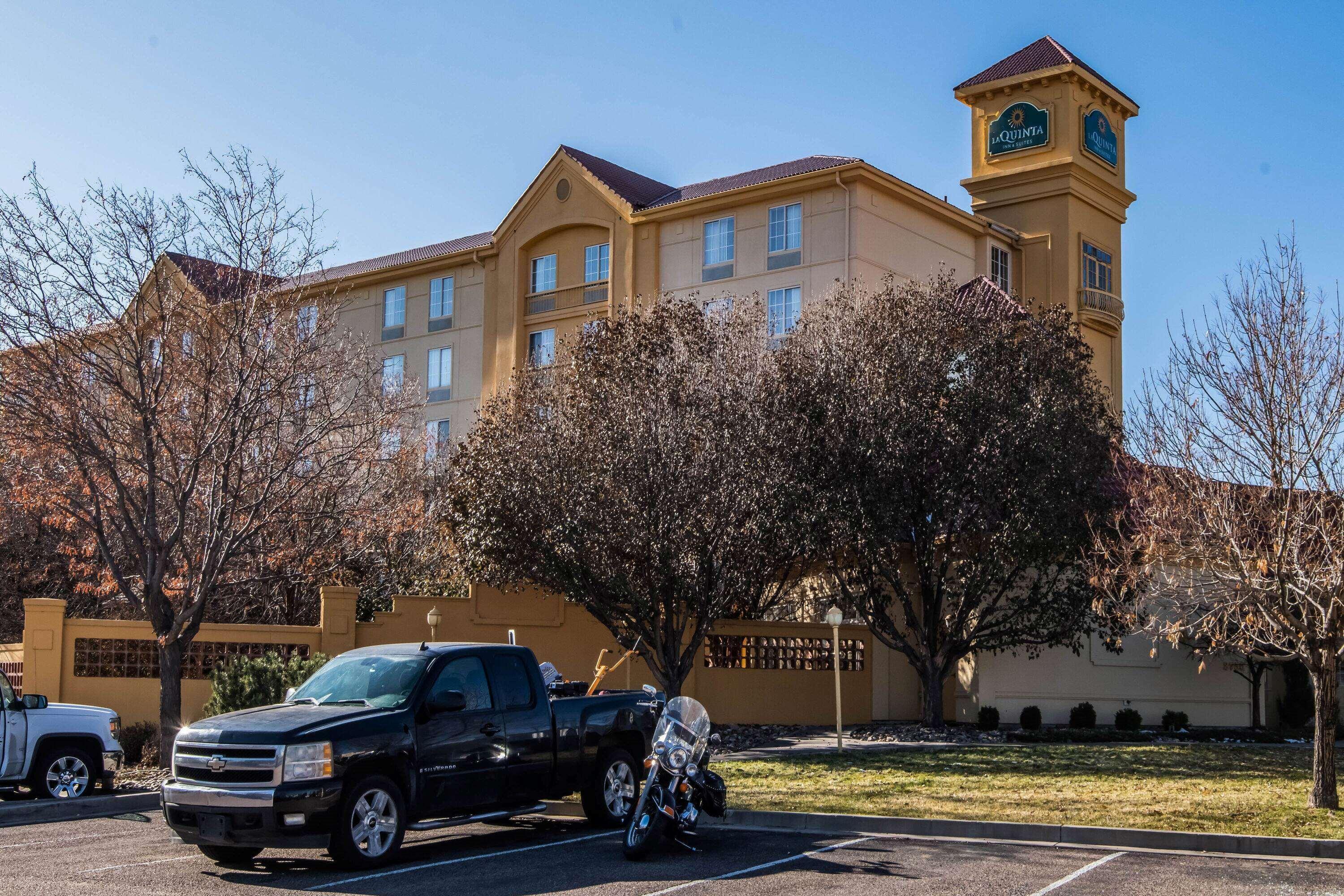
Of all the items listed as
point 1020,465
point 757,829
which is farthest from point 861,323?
point 757,829

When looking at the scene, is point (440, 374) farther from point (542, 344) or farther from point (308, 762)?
point (308, 762)

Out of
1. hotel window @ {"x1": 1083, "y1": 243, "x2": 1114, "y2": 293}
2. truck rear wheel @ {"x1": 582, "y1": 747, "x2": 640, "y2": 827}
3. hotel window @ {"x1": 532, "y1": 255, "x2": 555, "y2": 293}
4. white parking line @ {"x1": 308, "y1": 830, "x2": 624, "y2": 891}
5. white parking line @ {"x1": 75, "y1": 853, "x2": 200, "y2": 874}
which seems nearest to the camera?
white parking line @ {"x1": 308, "y1": 830, "x2": 624, "y2": 891}

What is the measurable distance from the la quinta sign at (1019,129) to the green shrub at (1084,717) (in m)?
20.2

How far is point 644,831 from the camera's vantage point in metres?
11.2

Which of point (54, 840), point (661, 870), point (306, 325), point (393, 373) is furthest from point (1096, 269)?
point (54, 840)

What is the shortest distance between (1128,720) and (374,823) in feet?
67.7

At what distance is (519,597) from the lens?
89.9 ft

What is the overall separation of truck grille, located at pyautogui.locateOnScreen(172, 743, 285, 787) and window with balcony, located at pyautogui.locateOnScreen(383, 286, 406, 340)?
38.3 metres

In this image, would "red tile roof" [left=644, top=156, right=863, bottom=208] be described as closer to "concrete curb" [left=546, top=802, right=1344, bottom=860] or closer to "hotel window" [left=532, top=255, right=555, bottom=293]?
"hotel window" [left=532, top=255, right=555, bottom=293]

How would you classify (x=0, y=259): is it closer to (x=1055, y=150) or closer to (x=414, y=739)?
(x=414, y=739)

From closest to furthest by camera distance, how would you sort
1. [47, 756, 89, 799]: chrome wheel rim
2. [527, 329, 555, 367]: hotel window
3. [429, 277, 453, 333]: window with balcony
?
[47, 756, 89, 799]: chrome wheel rim < [527, 329, 555, 367]: hotel window < [429, 277, 453, 333]: window with balcony

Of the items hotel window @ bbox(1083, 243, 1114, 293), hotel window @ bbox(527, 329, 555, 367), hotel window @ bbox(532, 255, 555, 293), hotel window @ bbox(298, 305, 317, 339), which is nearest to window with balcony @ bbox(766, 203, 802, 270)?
hotel window @ bbox(527, 329, 555, 367)

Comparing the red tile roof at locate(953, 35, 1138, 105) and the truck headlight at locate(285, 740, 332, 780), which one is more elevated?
the red tile roof at locate(953, 35, 1138, 105)

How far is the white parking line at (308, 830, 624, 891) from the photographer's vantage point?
10.4m
